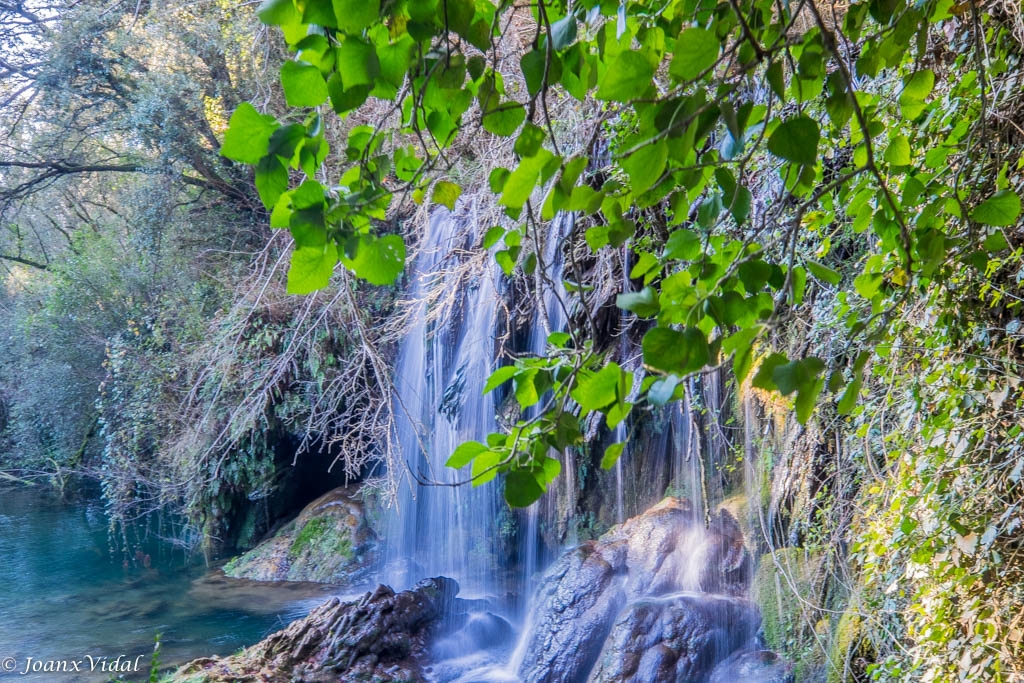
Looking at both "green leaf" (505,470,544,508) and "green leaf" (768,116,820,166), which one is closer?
"green leaf" (768,116,820,166)

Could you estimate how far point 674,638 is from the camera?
514cm

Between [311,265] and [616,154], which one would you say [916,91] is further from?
[311,265]

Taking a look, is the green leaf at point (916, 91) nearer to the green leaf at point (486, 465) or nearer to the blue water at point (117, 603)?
the green leaf at point (486, 465)

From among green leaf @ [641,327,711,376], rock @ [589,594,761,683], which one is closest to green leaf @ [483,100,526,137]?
green leaf @ [641,327,711,376]

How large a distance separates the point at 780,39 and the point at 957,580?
2.32 m

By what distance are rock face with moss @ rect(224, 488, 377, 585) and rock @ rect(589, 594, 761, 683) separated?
172 inches

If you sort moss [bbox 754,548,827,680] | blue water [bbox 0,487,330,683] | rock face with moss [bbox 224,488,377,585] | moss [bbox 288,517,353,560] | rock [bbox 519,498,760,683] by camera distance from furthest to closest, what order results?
moss [bbox 288,517,353,560] → rock face with moss [bbox 224,488,377,585] → blue water [bbox 0,487,330,683] → rock [bbox 519,498,760,683] → moss [bbox 754,548,827,680]

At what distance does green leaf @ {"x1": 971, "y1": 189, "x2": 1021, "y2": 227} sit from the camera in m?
1.54

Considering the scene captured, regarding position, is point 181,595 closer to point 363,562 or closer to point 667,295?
point 363,562

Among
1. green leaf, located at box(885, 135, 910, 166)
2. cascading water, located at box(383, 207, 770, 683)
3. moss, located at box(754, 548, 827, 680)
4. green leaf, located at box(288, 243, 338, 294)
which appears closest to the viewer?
green leaf, located at box(288, 243, 338, 294)

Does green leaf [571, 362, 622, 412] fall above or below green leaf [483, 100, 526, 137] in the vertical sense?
below

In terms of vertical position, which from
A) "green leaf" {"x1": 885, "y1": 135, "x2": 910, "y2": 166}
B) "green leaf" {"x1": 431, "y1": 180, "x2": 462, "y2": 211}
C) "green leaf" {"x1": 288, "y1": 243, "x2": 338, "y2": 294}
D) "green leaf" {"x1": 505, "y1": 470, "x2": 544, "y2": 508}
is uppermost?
"green leaf" {"x1": 885, "y1": 135, "x2": 910, "y2": 166}

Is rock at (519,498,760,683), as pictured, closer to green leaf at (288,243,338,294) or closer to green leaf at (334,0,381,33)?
green leaf at (288,243,338,294)

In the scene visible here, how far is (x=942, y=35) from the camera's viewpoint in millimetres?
2814
